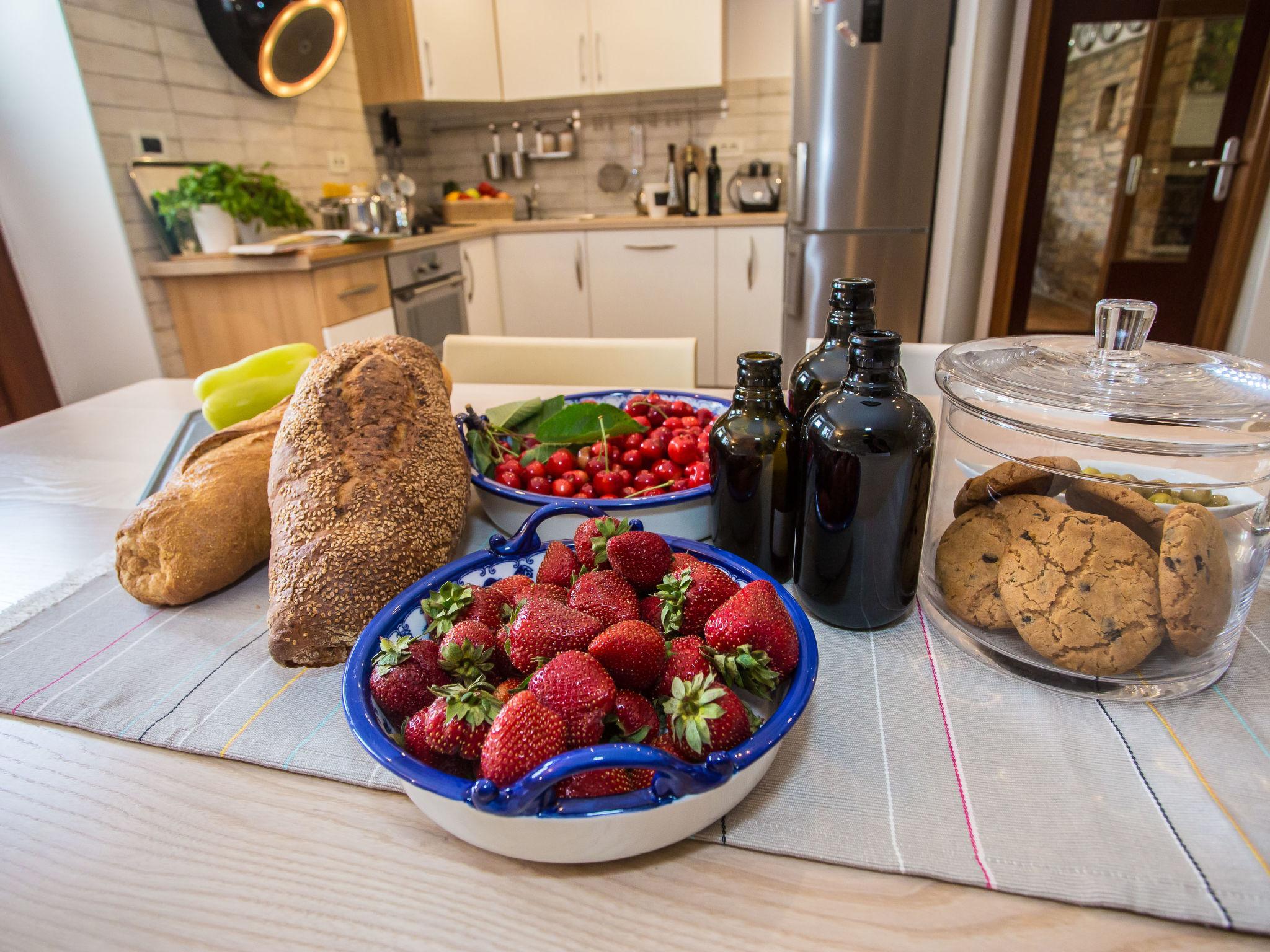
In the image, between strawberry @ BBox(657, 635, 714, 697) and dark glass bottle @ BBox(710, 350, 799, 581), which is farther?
dark glass bottle @ BBox(710, 350, 799, 581)

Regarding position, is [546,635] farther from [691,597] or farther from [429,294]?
[429,294]

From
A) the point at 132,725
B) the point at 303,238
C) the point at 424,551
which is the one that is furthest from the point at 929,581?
the point at 303,238

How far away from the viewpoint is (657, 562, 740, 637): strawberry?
449mm

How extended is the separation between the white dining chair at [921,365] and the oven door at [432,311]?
6.10 feet

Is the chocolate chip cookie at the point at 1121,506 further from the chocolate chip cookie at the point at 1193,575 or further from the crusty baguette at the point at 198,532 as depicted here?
the crusty baguette at the point at 198,532

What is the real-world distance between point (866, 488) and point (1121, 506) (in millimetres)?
173

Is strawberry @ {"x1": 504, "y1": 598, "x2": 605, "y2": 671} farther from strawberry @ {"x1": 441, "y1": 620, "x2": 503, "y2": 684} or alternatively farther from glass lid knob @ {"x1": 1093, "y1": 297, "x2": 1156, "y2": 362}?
glass lid knob @ {"x1": 1093, "y1": 297, "x2": 1156, "y2": 362}

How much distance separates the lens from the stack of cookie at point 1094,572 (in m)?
0.44

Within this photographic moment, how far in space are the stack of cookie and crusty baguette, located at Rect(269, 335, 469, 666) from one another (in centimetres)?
45

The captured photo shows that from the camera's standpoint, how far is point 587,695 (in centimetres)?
36

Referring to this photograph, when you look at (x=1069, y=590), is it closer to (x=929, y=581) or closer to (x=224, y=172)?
(x=929, y=581)

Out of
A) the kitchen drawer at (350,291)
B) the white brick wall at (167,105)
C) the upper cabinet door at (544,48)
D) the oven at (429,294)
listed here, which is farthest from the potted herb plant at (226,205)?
the upper cabinet door at (544,48)

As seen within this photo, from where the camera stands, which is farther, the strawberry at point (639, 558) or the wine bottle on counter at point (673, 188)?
the wine bottle on counter at point (673, 188)

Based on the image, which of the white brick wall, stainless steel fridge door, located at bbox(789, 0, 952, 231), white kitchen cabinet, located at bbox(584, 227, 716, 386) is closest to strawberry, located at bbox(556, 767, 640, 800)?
the white brick wall
